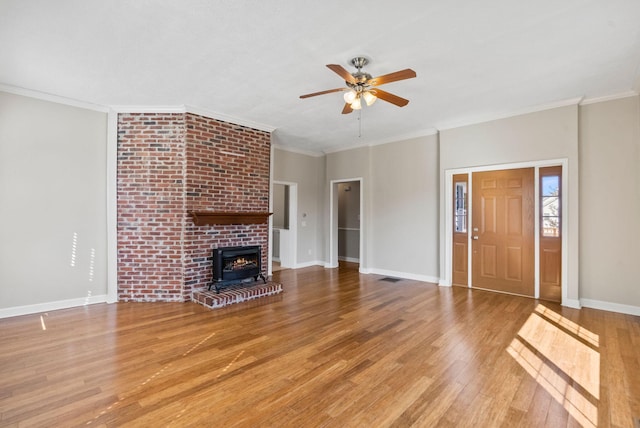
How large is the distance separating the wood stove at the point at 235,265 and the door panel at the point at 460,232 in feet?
10.7

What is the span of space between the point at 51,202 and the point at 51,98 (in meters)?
1.34

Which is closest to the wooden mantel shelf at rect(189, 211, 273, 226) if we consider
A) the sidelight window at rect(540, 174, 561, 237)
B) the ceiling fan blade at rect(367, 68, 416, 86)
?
the ceiling fan blade at rect(367, 68, 416, 86)

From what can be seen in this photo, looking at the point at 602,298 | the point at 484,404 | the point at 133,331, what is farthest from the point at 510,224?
the point at 133,331

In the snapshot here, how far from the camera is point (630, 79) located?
358 centimetres

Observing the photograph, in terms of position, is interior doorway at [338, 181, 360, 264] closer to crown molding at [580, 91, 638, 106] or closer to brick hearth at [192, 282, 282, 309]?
brick hearth at [192, 282, 282, 309]

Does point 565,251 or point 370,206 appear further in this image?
point 370,206

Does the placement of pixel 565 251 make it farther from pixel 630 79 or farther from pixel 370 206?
pixel 370 206

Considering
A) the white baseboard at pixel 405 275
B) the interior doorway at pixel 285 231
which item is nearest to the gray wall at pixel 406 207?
the white baseboard at pixel 405 275

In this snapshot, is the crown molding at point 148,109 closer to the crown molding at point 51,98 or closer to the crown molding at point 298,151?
the crown molding at point 51,98

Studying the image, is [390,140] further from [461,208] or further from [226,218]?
[226,218]

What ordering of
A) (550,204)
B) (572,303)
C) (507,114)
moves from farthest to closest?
1. (507,114)
2. (550,204)
3. (572,303)

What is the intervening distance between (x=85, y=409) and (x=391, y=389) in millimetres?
2065

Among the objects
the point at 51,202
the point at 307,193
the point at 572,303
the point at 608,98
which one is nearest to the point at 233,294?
the point at 51,202

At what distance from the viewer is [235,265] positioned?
15.8ft
